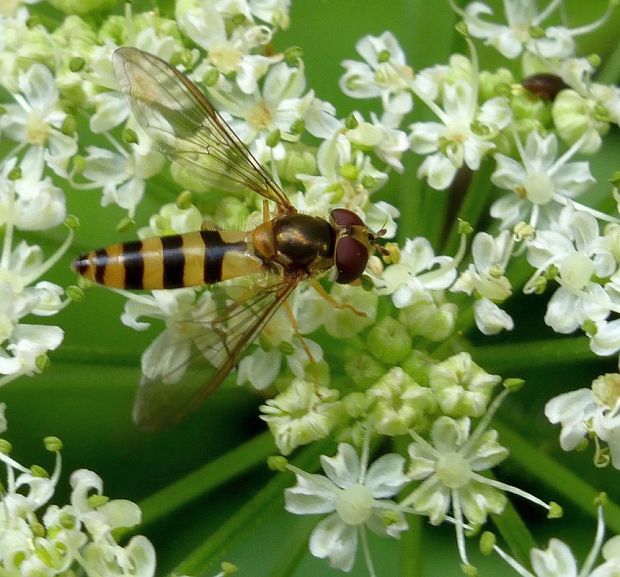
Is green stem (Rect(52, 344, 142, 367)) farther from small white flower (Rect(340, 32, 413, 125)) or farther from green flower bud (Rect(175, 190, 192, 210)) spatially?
small white flower (Rect(340, 32, 413, 125))

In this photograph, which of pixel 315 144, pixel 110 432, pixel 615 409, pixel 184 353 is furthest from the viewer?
pixel 110 432

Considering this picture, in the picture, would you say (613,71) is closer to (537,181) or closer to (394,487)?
(537,181)

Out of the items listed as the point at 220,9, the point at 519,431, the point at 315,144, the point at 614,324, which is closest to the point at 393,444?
the point at 519,431

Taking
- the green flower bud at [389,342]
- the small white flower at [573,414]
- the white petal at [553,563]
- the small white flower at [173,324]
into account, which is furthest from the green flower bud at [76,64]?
the white petal at [553,563]

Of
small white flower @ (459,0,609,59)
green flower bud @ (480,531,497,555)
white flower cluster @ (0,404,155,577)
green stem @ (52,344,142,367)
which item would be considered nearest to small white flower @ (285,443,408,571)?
green flower bud @ (480,531,497,555)

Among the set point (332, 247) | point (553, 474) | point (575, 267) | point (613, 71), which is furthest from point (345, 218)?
point (613, 71)

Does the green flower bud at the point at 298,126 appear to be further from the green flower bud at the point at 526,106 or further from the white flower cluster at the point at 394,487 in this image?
the white flower cluster at the point at 394,487

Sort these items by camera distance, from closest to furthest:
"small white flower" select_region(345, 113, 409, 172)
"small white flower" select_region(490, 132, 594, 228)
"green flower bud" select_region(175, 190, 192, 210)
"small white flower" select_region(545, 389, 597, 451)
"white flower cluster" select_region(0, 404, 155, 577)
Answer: "white flower cluster" select_region(0, 404, 155, 577) < "small white flower" select_region(545, 389, 597, 451) < "green flower bud" select_region(175, 190, 192, 210) < "small white flower" select_region(345, 113, 409, 172) < "small white flower" select_region(490, 132, 594, 228)

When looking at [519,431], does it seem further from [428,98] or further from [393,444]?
[428,98]
